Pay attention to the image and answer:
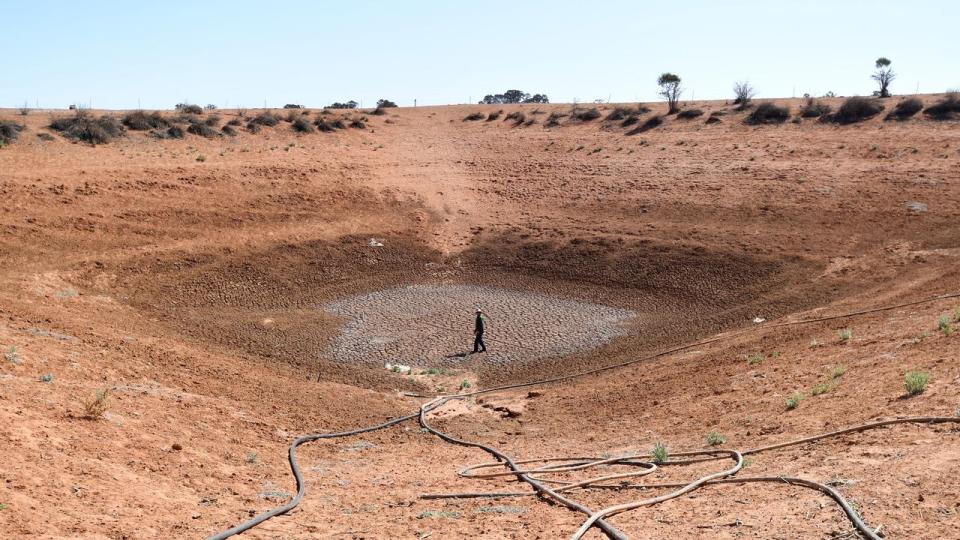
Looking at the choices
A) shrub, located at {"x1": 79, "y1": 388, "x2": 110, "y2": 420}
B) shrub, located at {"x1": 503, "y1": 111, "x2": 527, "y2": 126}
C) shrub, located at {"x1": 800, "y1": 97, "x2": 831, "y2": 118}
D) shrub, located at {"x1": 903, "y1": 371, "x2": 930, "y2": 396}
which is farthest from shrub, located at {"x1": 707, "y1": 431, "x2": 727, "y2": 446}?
shrub, located at {"x1": 503, "y1": 111, "x2": 527, "y2": 126}

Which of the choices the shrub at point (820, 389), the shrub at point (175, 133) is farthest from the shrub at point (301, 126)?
the shrub at point (820, 389)

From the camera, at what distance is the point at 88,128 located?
3550cm

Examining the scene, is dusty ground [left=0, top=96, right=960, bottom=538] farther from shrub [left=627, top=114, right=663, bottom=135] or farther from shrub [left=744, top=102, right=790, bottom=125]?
shrub [left=744, top=102, right=790, bottom=125]

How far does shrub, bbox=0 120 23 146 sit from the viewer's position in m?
32.2

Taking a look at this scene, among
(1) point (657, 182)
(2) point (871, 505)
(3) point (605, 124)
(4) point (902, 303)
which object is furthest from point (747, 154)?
(2) point (871, 505)

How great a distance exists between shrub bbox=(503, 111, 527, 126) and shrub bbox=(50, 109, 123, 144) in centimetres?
2569

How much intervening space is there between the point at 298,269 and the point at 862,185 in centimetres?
2202

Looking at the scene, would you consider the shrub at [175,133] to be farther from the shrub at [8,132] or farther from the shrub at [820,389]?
the shrub at [820,389]

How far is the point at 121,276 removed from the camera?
22.2m

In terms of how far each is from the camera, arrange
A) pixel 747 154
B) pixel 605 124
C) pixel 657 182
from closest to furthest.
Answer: pixel 657 182 < pixel 747 154 < pixel 605 124

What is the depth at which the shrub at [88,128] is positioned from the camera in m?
35.1

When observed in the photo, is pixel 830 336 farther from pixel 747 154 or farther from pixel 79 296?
pixel 747 154

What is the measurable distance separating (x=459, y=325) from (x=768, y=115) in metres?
29.4

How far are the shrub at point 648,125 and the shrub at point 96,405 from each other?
126 ft
